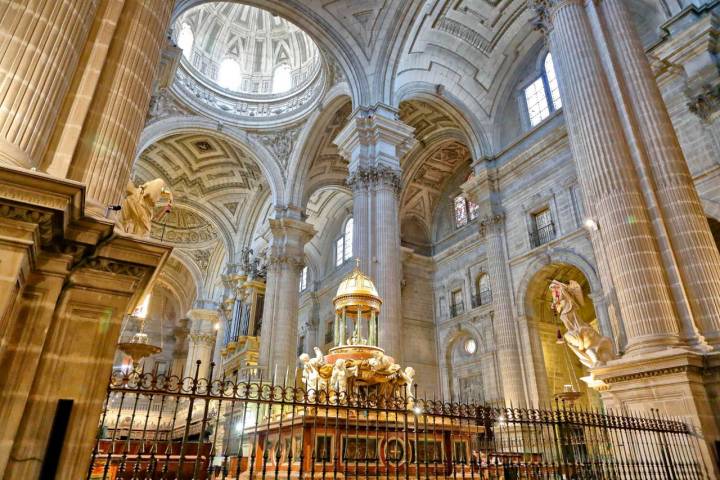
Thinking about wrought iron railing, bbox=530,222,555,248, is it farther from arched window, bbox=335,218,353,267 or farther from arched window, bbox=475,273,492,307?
arched window, bbox=335,218,353,267

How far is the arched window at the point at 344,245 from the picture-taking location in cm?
2433

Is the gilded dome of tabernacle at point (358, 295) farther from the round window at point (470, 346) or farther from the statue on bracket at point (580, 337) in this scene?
the round window at point (470, 346)

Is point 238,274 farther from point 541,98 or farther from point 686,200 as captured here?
point 686,200

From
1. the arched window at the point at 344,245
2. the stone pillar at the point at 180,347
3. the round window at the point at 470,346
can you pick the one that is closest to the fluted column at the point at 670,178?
the round window at the point at 470,346

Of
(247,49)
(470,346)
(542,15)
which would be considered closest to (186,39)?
(247,49)

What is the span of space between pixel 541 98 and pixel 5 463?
1747 centimetres

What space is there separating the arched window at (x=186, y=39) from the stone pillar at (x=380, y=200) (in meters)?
11.3

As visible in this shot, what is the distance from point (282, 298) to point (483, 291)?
813 centimetres

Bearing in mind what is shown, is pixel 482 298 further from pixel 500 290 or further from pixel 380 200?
pixel 380 200

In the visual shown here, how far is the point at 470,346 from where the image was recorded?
1884 cm

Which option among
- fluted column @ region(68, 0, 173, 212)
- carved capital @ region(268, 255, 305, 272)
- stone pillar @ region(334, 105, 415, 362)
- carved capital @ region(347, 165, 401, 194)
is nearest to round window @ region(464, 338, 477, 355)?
stone pillar @ region(334, 105, 415, 362)

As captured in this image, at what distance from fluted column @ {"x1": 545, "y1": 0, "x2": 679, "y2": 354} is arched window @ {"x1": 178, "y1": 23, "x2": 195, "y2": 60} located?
56.7ft

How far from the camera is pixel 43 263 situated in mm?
3547

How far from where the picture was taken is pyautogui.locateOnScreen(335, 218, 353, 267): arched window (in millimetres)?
24328
